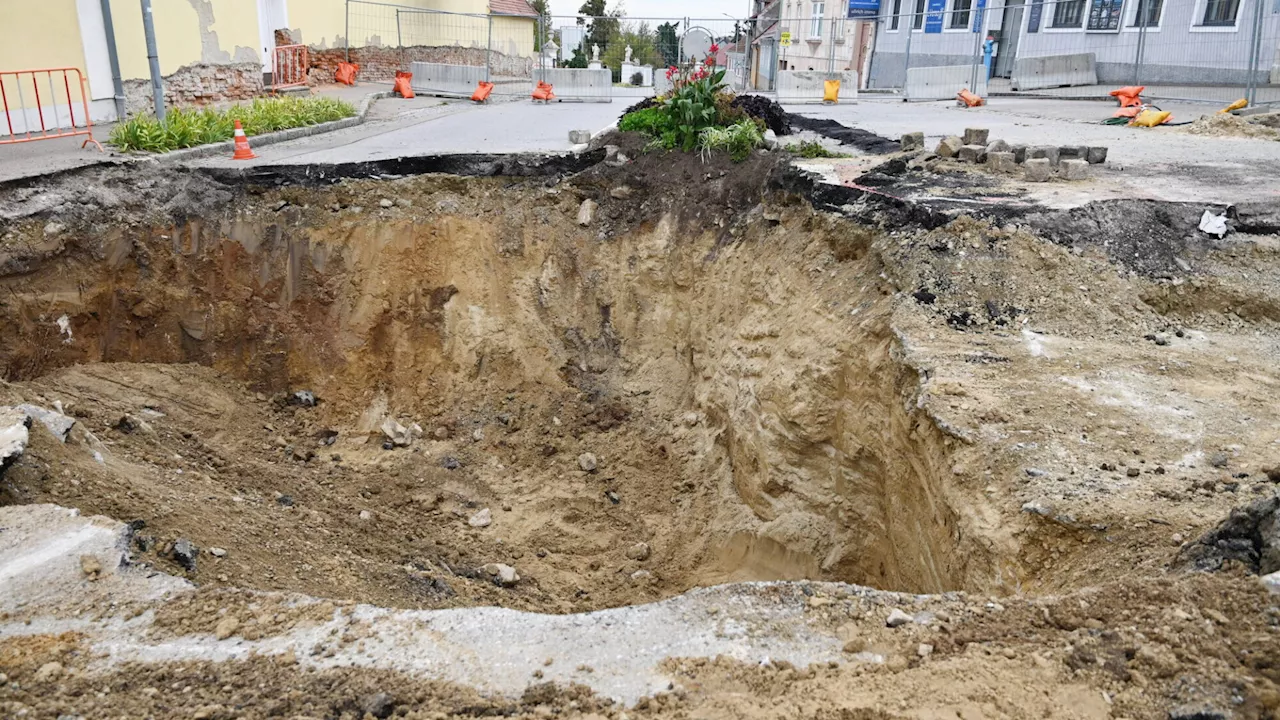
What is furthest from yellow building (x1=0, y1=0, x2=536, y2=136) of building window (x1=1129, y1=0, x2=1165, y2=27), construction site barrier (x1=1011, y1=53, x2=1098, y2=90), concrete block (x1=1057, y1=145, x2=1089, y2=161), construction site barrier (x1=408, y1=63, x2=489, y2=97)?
building window (x1=1129, y1=0, x2=1165, y2=27)

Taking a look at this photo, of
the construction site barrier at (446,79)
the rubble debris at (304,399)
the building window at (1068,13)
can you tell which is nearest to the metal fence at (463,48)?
the construction site barrier at (446,79)

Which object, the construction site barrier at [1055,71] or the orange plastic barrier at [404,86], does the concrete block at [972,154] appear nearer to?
the construction site barrier at [1055,71]

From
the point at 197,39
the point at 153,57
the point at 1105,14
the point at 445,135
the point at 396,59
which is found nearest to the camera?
the point at 153,57

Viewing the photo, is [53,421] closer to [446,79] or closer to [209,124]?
[209,124]

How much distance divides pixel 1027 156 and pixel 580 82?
14.5 m

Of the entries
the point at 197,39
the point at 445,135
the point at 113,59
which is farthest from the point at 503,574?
the point at 197,39

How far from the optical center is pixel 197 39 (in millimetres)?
15180

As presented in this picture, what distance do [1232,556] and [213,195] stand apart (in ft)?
30.9

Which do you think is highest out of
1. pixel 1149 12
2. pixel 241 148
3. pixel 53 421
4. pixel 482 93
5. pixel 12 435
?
pixel 1149 12

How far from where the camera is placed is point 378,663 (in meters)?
3.28

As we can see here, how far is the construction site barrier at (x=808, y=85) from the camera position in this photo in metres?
20.5

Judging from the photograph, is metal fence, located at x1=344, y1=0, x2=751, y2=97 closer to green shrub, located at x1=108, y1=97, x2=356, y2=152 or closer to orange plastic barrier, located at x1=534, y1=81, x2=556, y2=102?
orange plastic barrier, located at x1=534, y1=81, x2=556, y2=102

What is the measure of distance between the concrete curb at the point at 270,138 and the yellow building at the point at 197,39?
8.69 ft

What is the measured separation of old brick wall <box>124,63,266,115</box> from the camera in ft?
43.5
